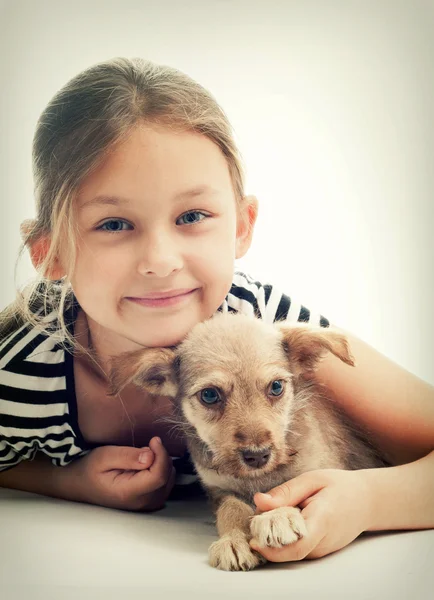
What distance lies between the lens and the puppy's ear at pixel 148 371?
109cm

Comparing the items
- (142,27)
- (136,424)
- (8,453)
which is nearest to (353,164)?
(142,27)

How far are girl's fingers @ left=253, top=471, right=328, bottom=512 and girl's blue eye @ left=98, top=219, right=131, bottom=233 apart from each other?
420 mm

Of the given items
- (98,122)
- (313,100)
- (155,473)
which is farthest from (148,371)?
(313,100)

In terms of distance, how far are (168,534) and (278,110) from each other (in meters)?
0.67

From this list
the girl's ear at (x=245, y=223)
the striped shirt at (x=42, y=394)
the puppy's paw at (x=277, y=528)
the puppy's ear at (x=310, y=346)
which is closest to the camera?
the puppy's paw at (x=277, y=528)

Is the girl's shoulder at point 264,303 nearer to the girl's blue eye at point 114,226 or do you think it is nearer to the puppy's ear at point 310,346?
the puppy's ear at point 310,346

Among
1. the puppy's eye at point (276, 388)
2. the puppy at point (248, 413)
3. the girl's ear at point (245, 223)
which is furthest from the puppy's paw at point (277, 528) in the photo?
Answer: the girl's ear at point (245, 223)

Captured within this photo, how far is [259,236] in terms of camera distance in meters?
1.20

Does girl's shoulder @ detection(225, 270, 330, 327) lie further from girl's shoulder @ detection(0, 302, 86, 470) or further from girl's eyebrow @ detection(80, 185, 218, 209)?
girl's shoulder @ detection(0, 302, 86, 470)

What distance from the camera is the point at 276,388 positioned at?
3.43 feet

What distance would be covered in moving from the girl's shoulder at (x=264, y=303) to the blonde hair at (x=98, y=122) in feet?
0.48

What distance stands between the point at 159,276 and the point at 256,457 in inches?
11.6

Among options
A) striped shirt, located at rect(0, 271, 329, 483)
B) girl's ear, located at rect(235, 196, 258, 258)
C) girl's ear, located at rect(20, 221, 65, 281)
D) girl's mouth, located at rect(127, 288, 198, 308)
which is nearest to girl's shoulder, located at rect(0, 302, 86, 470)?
striped shirt, located at rect(0, 271, 329, 483)

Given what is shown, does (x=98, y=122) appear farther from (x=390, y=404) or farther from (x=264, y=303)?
(x=390, y=404)
